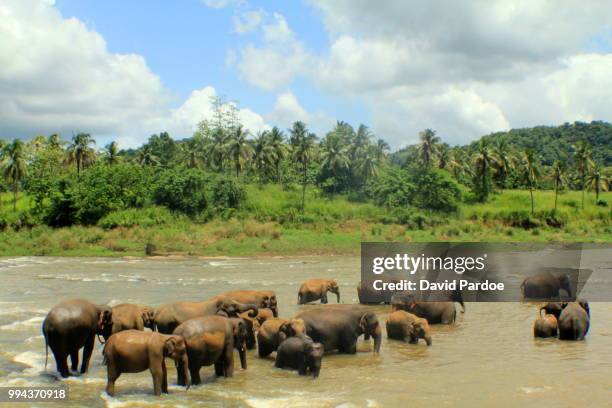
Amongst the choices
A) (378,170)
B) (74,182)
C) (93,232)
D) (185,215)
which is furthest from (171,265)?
(378,170)

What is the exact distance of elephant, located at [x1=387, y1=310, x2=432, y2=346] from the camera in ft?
48.1

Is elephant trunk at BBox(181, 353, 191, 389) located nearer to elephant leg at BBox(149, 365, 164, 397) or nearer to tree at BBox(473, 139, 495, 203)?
elephant leg at BBox(149, 365, 164, 397)

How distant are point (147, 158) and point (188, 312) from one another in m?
83.7

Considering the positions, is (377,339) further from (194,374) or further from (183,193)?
(183,193)

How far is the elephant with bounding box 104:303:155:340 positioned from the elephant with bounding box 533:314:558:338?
9161 millimetres

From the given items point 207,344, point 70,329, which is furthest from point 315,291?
point 70,329

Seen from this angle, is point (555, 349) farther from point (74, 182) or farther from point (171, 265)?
point (74, 182)

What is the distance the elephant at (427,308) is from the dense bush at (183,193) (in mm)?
49191

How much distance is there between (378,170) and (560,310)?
225 feet

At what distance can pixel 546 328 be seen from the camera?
1540 cm

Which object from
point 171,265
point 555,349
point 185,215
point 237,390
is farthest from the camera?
point 185,215

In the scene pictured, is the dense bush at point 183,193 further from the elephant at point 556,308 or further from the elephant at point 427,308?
the elephant at point 556,308

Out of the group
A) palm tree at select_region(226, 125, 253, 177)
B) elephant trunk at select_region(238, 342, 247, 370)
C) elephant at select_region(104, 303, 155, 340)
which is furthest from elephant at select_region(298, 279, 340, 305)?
palm tree at select_region(226, 125, 253, 177)

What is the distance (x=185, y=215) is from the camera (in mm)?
63562
